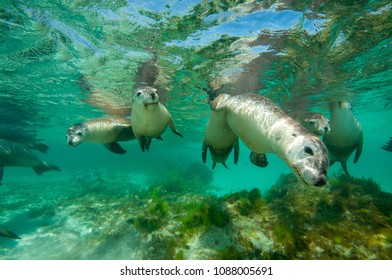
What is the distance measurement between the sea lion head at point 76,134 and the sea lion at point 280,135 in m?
3.51

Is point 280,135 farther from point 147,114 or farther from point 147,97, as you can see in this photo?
point 147,114

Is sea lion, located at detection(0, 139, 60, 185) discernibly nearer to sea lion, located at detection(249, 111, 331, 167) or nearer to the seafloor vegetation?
the seafloor vegetation

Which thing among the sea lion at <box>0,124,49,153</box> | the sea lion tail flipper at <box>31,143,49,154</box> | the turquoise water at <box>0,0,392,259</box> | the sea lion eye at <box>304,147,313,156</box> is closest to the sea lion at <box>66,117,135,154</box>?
the turquoise water at <box>0,0,392,259</box>

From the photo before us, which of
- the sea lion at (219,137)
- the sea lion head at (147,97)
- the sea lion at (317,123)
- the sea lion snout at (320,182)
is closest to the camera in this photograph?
the sea lion snout at (320,182)

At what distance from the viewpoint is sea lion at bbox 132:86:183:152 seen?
451cm

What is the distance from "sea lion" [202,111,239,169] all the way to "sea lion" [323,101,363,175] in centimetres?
331

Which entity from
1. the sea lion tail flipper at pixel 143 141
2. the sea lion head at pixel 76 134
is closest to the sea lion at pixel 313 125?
the sea lion tail flipper at pixel 143 141

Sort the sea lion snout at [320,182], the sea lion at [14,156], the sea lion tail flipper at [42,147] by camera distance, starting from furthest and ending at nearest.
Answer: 1. the sea lion tail flipper at [42,147]
2. the sea lion at [14,156]
3. the sea lion snout at [320,182]

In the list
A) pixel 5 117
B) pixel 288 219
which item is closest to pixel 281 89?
pixel 288 219

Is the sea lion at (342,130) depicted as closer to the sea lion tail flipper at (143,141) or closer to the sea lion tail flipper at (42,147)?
the sea lion tail flipper at (143,141)

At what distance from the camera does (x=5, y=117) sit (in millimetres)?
17562

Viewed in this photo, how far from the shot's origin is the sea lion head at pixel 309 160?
1.95 m

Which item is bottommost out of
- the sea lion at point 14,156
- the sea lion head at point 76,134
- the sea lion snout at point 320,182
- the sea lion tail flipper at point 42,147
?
the sea lion tail flipper at point 42,147
